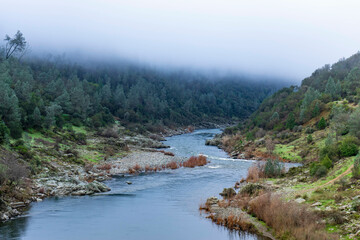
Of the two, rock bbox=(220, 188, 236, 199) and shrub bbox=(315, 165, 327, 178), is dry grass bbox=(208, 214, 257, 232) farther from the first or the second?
shrub bbox=(315, 165, 327, 178)

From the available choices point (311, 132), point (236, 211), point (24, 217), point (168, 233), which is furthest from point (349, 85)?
point (24, 217)

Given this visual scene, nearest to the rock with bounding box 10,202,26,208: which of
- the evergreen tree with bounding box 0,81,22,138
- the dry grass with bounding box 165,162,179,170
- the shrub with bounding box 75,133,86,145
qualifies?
the evergreen tree with bounding box 0,81,22,138

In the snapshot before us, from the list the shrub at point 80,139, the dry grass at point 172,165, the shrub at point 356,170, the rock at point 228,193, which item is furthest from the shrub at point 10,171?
the shrub at point 356,170

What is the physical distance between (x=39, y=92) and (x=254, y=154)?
195 ft

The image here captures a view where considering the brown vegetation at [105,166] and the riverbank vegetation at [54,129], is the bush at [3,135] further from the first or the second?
the brown vegetation at [105,166]

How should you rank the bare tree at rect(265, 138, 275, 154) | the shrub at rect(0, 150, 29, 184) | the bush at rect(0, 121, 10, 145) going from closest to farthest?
the shrub at rect(0, 150, 29, 184) < the bush at rect(0, 121, 10, 145) < the bare tree at rect(265, 138, 275, 154)

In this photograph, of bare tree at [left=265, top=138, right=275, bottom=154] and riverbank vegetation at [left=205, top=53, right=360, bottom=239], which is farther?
bare tree at [left=265, top=138, right=275, bottom=154]

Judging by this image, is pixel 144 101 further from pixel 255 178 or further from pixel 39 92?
pixel 255 178

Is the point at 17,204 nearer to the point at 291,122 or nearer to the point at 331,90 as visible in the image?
the point at 291,122

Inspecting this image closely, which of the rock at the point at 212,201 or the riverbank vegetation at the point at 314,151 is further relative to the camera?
the rock at the point at 212,201

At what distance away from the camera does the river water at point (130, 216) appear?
84.9ft

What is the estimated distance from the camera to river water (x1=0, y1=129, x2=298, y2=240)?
2589 cm

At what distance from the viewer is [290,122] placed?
275 feet

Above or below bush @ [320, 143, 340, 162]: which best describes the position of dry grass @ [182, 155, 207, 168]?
below
